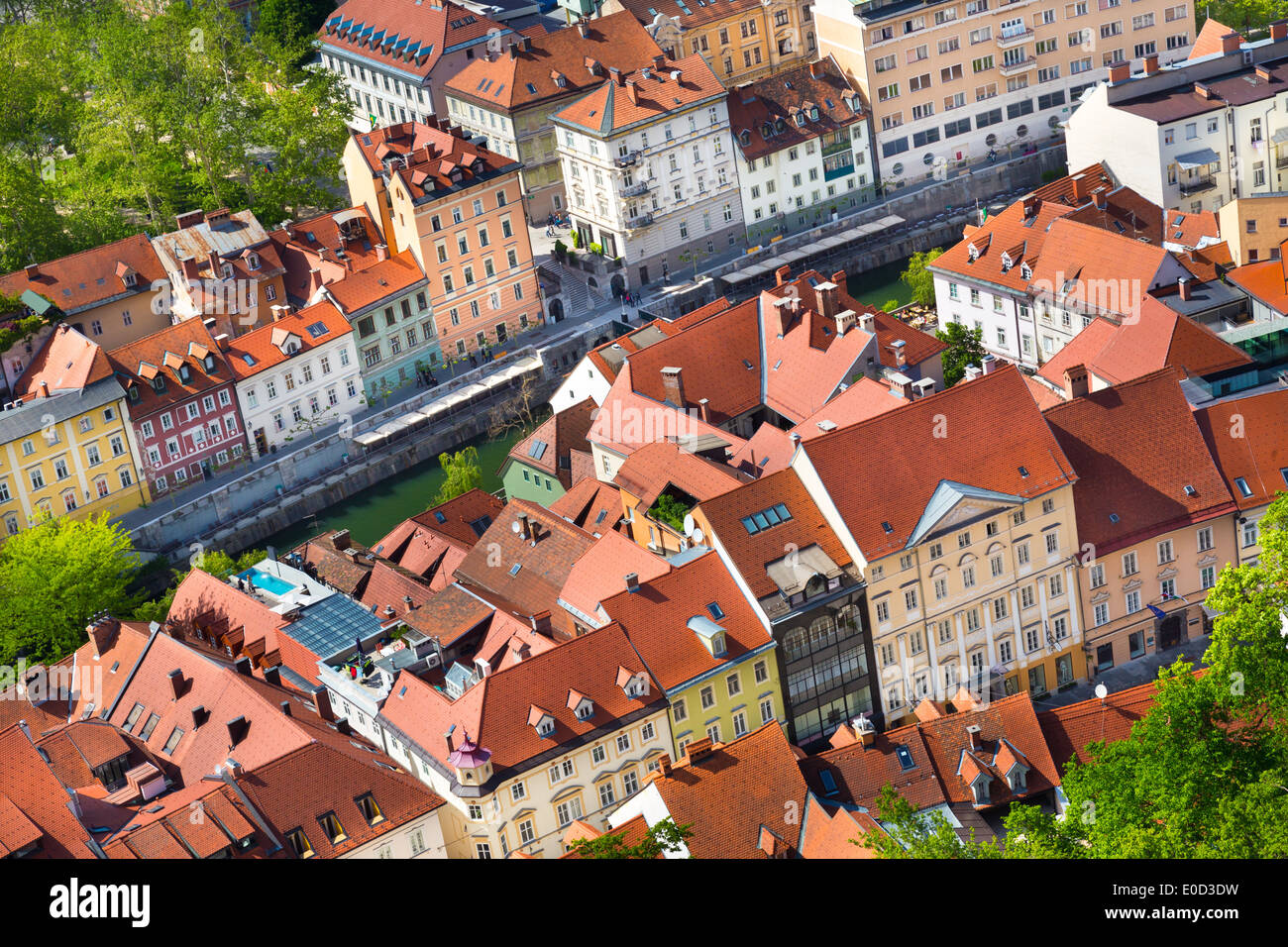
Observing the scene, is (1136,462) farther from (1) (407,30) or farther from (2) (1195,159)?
(1) (407,30)

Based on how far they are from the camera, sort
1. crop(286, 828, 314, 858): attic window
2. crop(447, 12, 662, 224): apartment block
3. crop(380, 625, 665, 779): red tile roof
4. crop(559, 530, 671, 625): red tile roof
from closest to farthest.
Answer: crop(286, 828, 314, 858): attic window, crop(380, 625, 665, 779): red tile roof, crop(559, 530, 671, 625): red tile roof, crop(447, 12, 662, 224): apartment block

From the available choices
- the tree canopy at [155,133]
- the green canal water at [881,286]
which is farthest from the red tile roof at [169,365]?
the green canal water at [881,286]

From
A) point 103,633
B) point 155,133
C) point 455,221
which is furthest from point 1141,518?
point 155,133

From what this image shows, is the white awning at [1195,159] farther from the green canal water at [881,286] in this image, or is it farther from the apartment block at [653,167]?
the apartment block at [653,167]

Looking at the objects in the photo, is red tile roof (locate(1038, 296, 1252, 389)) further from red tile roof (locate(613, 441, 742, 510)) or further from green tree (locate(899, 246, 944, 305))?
green tree (locate(899, 246, 944, 305))

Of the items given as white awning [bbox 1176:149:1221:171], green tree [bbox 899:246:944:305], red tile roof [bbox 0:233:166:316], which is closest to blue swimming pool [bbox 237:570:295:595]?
red tile roof [bbox 0:233:166:316]

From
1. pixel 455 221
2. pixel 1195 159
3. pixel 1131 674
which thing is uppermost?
pixel 455 221
